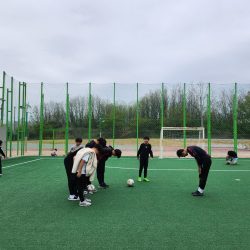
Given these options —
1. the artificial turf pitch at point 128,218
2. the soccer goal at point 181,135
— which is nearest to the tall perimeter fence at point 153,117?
the soccer goal at point 181,135

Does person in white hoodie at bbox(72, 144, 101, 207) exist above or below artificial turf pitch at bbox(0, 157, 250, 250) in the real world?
above

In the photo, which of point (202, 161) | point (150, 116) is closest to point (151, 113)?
point (150, 116)

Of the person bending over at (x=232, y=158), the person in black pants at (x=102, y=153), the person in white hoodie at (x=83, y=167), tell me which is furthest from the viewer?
the person bending over at (x=232, y=158)

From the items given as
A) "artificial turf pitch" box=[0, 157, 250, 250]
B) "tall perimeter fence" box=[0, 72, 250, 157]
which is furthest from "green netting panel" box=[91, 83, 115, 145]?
"artificial turf pitch" box=[0, 157, 250, 250]

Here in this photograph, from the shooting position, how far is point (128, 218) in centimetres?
563

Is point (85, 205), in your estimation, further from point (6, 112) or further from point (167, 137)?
point (167, 137)

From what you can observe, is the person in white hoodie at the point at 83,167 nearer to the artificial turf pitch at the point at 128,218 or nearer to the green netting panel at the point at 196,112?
the artificial turf pitch at the point at 128,218

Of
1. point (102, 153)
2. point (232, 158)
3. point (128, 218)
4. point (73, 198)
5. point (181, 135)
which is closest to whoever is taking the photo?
point (128, 218)

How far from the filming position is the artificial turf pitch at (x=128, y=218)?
4410 millimetres

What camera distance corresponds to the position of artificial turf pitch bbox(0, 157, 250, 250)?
4.41 metres

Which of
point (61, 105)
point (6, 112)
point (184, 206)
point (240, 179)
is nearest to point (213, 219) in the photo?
point (184, 206)

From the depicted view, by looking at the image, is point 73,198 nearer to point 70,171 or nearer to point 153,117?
point 70,171

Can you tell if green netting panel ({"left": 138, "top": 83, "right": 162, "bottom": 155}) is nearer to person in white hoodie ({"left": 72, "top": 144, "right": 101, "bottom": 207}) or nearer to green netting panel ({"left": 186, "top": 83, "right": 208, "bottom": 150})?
green netting panel ({"left": 186, "top": 83, "right": 208, "bottom": 150})

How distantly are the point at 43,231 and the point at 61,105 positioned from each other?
1756 centimetres
